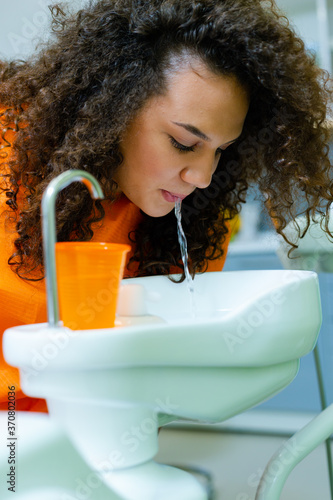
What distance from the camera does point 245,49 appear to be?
0.86m

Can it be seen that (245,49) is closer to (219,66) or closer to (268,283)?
(219,66)

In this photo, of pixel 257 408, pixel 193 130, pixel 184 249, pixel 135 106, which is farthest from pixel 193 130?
pixel 257 408

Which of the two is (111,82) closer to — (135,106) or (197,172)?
(135,106)

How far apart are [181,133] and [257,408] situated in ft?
4.19

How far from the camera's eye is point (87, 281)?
0.55 m

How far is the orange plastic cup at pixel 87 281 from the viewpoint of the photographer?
54 cm

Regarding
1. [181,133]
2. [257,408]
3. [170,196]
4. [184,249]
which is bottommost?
[257,408]

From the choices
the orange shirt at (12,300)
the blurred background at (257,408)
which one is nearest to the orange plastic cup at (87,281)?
the orange shirt at (12,300)

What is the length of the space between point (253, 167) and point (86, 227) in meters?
0.39

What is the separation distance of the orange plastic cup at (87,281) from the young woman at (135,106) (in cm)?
28

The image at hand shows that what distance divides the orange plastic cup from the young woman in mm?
279

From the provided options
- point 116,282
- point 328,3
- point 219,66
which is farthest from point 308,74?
point 328,3

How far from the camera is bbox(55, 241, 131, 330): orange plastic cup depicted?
544mm

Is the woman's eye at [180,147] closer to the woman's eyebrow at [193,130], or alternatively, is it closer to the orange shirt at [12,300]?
the woman's eyebrow at [193,130]
